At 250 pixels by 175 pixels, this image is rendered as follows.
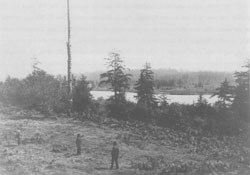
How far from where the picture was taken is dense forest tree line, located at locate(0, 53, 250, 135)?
85.0 ft

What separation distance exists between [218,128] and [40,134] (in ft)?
43.9

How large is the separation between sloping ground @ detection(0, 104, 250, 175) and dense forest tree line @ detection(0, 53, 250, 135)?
285cm

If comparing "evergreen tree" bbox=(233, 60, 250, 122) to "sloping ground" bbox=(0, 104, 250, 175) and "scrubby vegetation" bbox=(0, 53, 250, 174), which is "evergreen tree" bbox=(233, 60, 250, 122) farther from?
"sloping ground" bbox=(0, 104, 250, 175)

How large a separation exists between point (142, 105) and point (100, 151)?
37.9 ft

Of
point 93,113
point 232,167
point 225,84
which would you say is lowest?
point 232,167

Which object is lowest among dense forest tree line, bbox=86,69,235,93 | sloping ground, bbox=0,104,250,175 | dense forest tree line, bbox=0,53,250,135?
sloping ground, bbox=0,104,250,175

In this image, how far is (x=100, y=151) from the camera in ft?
56.7

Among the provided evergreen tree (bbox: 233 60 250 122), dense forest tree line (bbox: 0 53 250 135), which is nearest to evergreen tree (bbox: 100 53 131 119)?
dense forest tree line (bbox: 0 53 250 135)

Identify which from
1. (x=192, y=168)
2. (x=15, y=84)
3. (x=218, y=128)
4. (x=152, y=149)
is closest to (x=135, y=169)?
(x=192, y=168)

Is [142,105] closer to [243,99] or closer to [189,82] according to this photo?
[243,99]

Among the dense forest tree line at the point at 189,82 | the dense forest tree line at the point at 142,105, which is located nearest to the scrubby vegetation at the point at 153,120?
the dense forest tree line at the point at 142,105

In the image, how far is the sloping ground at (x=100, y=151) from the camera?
14.0m

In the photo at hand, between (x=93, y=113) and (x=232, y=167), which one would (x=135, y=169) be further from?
(x=93, y=113)

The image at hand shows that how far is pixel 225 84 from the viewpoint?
1180 inches
